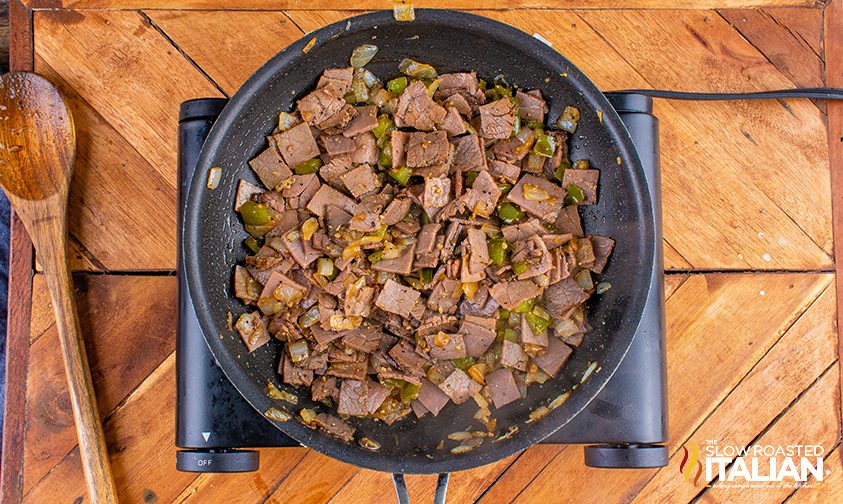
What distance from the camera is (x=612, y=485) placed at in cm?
144

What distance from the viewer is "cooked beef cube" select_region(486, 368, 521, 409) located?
120 centimetres

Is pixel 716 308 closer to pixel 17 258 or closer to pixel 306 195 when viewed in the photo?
pixel 306 195

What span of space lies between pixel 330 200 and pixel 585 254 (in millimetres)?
441

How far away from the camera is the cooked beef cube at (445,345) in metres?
1.18

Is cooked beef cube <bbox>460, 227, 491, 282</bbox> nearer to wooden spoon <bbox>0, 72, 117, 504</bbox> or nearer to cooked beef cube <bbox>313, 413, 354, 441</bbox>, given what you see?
cooked beef cube <bbox>313, 413, 354, 441</bbox>

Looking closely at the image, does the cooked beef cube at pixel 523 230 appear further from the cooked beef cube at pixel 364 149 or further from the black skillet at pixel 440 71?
the cooked beef cube at pixel 364 149

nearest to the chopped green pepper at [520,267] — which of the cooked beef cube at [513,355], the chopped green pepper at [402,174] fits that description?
the cooked beef cube at [513,355]

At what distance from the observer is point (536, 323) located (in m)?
1.20

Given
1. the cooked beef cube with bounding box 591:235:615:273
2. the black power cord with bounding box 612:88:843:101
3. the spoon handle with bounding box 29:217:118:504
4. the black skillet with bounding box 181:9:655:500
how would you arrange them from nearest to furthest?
the black skillet with bounding box 181:9:655:500
the cooked beef cube with bounding box 591:235:615:273
the spoon handle with bounding box 29:217:118:504
the black power cord with bounding box 612:88:843:101

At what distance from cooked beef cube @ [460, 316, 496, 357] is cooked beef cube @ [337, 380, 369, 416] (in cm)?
19

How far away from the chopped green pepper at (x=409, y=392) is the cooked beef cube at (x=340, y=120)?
45 cm

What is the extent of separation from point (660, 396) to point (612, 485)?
323 millimetres

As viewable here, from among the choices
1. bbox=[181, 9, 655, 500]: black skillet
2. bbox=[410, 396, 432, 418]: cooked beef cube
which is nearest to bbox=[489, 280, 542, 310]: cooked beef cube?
bbox=[181, 9, 655, 500]: black skillet

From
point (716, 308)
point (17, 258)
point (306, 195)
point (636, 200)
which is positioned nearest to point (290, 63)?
point (306, 195)
